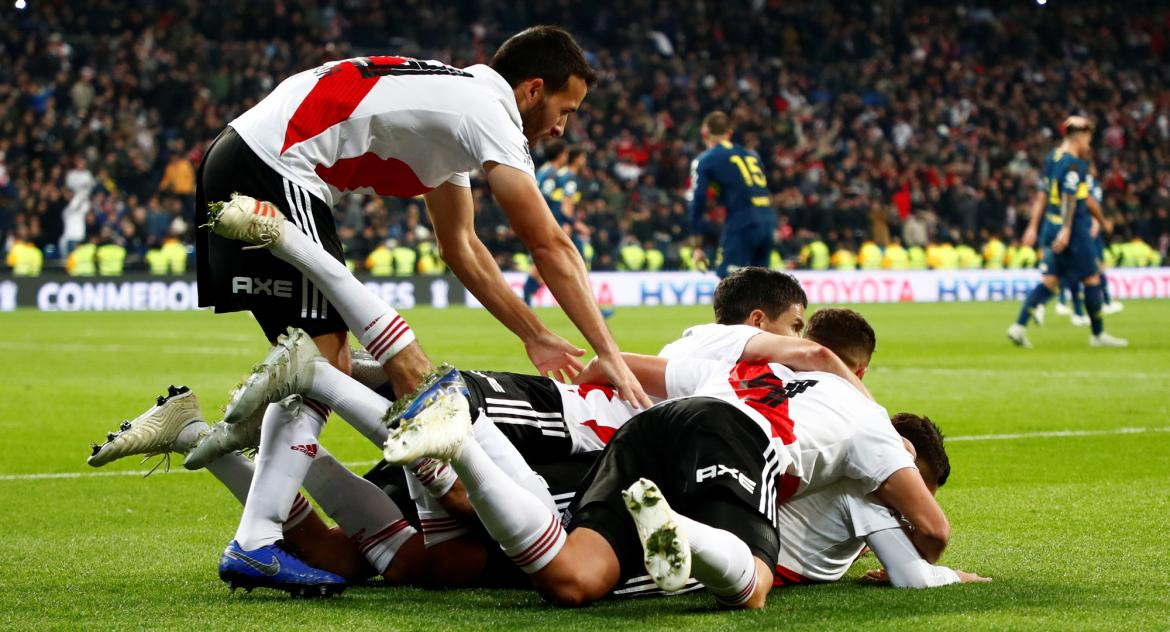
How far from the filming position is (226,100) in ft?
91.7

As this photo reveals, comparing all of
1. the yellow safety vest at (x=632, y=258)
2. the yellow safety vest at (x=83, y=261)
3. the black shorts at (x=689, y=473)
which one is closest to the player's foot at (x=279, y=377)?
the black shorts at (x=689, y=473)

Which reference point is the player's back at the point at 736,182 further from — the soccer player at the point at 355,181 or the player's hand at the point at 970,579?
the player's hand at the point at 970,579

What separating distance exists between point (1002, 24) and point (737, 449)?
3621 centimetres

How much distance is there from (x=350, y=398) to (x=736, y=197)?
11327mm

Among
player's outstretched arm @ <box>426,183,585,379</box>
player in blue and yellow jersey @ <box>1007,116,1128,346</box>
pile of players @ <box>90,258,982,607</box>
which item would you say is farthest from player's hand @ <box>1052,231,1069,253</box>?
player's outstretched arm @ <box>426,183,585,379</box>

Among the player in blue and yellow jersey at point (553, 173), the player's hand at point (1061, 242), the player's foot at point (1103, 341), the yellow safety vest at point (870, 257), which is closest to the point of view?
the player's hand at point (1061, 242)

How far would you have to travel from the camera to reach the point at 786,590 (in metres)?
4.20

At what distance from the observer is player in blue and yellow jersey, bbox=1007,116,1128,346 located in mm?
14516

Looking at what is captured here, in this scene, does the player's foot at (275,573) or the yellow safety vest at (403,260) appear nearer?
the player's foot at (275,573)

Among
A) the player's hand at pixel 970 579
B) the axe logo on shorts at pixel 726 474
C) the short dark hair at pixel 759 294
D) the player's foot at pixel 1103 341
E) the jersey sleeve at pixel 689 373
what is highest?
the short dark hair at pixel 759 294

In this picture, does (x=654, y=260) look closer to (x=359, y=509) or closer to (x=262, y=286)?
(x=359, y=509)

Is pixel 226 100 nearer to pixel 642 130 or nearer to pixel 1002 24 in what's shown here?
pixel 642 130

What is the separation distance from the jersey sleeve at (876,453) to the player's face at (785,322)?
796 mm

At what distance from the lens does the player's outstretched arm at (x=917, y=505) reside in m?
4.07
